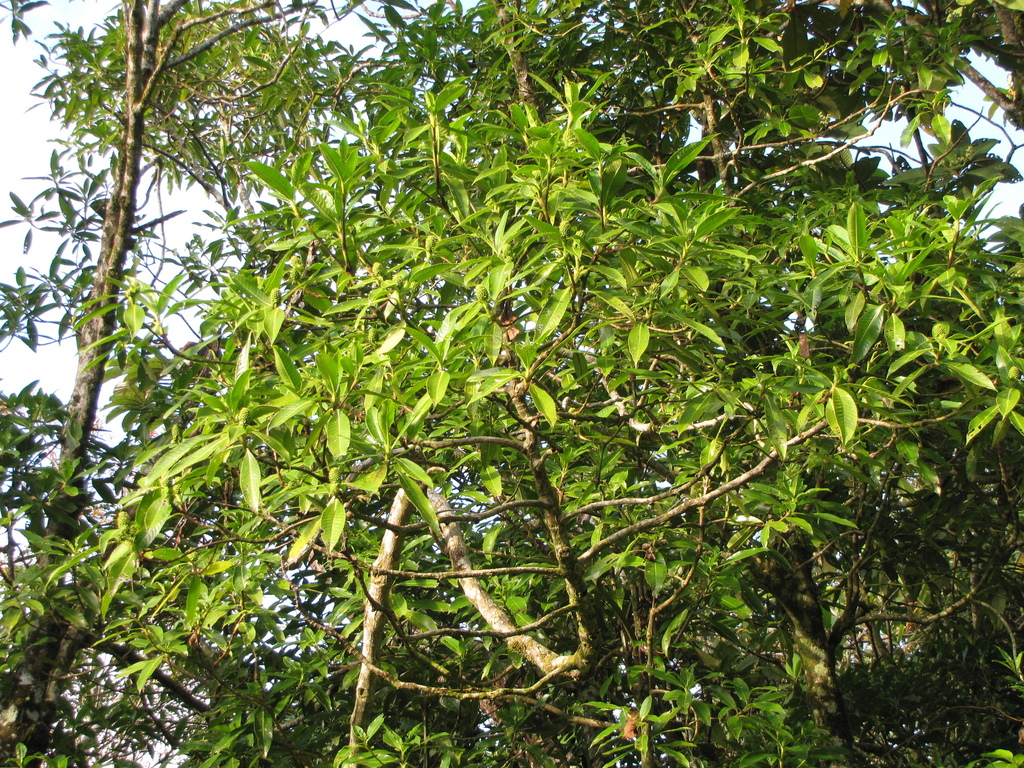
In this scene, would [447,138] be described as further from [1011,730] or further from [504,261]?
[1011,730]

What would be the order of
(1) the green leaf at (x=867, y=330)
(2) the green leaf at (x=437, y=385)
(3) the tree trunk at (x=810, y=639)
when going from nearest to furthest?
(2) the green leaf at (x=437, y=385), (1) the green leaf at (x=867, y=330), (3) the tree trunk at (x=810, y=639)

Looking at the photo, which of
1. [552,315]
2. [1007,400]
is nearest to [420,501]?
[552,315]

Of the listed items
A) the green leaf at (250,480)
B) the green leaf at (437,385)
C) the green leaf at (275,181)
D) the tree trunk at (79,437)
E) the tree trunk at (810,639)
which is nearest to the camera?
the green leaf at (250,480)

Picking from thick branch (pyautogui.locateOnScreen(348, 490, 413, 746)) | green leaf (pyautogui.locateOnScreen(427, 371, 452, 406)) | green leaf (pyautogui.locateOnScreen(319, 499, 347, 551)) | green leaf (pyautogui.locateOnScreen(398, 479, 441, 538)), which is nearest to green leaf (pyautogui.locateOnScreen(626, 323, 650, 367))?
green leaf (pyautogui.locateOnScreen(427, 371, 452, 406))

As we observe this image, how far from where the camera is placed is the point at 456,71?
294cm

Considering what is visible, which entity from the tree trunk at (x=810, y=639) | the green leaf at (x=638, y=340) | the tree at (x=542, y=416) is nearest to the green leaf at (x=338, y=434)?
the tree at (x=542, y=416)

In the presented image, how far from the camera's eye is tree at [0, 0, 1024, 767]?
4.81 feet

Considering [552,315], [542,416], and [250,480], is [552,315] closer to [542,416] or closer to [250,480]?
[542,416]

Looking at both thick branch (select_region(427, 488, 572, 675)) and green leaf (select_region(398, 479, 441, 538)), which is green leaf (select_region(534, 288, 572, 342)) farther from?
thick branch (select_region(427, 488, 572, 675))

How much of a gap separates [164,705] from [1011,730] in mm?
3076

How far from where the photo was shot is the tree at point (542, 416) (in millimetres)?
1467

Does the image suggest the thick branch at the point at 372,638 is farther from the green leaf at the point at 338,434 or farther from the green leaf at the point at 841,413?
the green leaf at the point at 841,413


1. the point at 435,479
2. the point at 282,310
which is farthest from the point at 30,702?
the point at 282,310

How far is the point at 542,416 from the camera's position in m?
1.64
